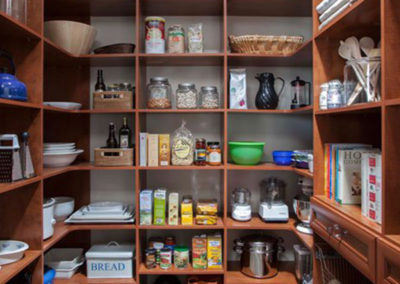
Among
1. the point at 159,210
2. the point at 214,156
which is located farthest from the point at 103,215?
the point at 214,156

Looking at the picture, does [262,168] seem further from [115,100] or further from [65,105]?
[65,105]

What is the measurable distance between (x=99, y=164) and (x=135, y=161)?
0.24 meters

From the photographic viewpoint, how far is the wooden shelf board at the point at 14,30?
1297 mm

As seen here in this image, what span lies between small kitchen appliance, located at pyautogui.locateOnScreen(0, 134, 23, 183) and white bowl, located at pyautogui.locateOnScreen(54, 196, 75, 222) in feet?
2.21

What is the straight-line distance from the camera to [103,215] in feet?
6.56

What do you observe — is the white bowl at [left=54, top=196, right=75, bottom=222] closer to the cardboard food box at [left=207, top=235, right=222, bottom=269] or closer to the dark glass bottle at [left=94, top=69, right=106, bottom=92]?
the dark glass bottle at [left=94, top=69, right=106, bottom=92]

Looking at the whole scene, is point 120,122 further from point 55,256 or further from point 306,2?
point 306,2

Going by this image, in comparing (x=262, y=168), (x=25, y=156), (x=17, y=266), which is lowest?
(x=17, y=266)

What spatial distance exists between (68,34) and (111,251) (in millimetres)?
1485

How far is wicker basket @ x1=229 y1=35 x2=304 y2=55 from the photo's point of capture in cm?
197

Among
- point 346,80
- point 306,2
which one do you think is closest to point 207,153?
point 346,80

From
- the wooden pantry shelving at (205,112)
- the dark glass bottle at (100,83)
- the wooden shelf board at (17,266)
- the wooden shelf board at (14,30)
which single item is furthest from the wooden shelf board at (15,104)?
the wooden shelf board at (17,266)

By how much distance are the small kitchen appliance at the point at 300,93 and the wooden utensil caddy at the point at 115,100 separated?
1.12 meters

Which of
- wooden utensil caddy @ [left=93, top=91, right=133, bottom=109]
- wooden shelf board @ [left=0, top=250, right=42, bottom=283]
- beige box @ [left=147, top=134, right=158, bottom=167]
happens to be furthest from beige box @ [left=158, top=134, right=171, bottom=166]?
wooden shelf board @ [left=0, top=250, right=42, bottom=283]
